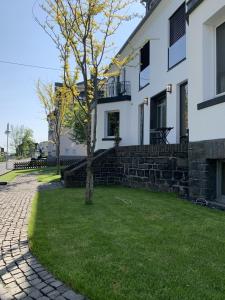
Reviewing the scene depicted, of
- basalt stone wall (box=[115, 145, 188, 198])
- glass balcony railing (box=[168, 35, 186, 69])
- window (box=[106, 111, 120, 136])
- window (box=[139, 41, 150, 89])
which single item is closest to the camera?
basalt stone wall (box=[115, 145, 188, 198])

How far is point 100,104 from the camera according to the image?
20922 mm

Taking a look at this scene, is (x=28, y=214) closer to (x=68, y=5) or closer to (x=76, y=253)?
(x=76, y=253)

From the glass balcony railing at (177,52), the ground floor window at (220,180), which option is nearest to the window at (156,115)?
the glass balcony railing at (177,52)

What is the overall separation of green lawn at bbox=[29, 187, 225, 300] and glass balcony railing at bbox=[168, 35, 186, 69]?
21.7 ft

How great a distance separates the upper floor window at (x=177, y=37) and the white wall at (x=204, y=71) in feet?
11.4

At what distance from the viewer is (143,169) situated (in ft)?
39.8

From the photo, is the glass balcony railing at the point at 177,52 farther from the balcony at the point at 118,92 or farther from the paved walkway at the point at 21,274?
the paved walkway at the point at 21,274

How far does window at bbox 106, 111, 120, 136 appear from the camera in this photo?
21031 mm

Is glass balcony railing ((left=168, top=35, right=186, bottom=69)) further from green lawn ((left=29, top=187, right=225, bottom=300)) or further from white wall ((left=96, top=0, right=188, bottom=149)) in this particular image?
green lawn ((left=29, top=187, right=225, bottom=300))

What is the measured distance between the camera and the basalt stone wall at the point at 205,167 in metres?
7.74

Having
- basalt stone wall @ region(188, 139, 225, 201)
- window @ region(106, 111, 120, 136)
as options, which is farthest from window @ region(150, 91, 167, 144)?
basalt stone wall @ region(188, 139, 225, 201)

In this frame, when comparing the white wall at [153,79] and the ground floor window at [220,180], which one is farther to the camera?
the white wall at [153,79]

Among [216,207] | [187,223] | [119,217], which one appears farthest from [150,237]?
[216,207]

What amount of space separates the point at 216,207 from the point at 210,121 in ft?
6.56
